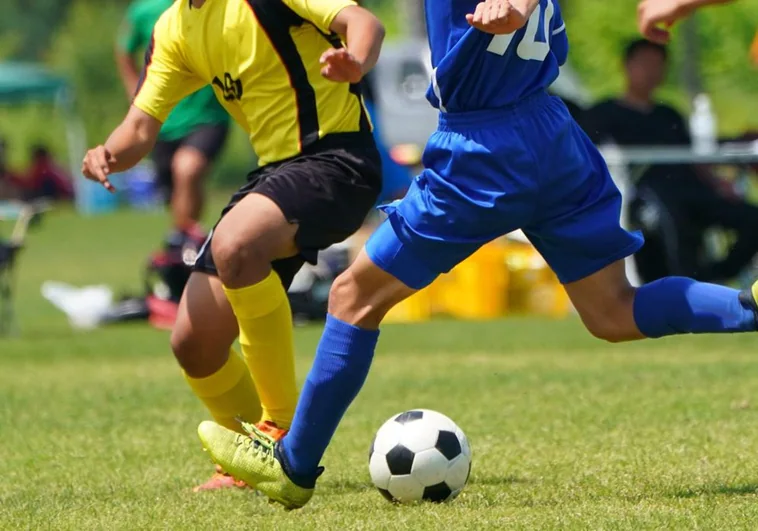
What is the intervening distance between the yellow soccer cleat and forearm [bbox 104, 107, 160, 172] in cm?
103

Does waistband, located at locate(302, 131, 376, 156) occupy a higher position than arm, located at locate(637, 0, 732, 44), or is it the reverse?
A: arm, located at locate(637, 0, 732, 44)

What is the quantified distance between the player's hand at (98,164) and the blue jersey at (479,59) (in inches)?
54.0

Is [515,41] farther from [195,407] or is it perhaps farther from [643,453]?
[195,407]

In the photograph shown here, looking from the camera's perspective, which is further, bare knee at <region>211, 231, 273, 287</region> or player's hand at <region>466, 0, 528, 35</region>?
bare knee at <region>211, 231, 273, 287</region>

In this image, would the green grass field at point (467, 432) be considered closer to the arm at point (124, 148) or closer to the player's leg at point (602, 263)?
the player's leg at point (602, 263)

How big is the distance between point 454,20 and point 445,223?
0.58 m

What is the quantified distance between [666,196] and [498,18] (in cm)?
754

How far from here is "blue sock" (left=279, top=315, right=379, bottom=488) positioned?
4504mm

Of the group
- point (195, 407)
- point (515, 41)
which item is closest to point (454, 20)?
point (515, 41)

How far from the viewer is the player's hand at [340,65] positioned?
433 centimetres

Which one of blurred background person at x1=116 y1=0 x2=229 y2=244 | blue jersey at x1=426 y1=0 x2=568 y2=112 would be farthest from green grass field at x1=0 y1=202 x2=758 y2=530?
blue jersey at x1=426 y1=0 x2=568 y2=112

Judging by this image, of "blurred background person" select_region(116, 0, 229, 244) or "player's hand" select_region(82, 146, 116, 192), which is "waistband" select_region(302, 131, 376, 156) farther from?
"blurred background person" select_region(116, 0, 229, 244)

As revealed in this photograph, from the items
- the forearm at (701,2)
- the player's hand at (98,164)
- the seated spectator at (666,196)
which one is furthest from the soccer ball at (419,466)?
the seated spectator at (666,196)

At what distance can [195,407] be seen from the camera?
7.45 meters
